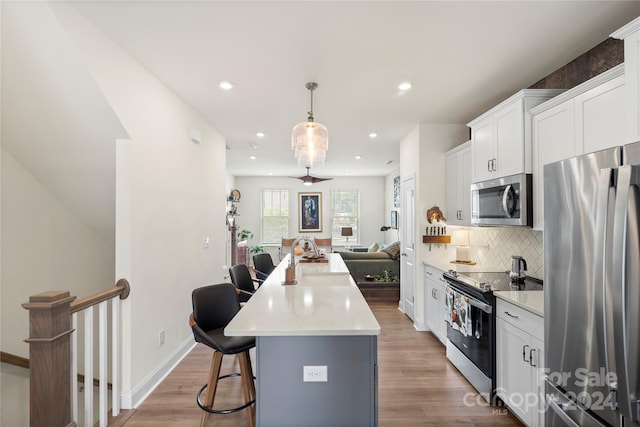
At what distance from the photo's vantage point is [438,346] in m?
3.57

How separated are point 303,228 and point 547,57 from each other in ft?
25.0

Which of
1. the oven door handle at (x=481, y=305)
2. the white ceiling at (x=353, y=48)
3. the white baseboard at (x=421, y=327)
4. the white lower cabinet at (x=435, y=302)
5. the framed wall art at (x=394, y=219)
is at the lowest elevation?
the white baseboard at (x=421, y=327)

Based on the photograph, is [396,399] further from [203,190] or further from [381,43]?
[203,190]

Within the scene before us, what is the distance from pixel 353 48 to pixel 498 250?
2663mm

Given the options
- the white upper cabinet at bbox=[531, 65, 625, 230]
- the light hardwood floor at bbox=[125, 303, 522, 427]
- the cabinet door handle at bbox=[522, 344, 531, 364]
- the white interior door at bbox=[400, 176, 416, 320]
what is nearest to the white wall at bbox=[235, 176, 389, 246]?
the white interior door at bbox=[400, 176, 416, 320]

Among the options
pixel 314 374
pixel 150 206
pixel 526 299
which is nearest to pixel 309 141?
pixel 150 206

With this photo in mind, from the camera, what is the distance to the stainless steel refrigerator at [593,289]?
1198mm

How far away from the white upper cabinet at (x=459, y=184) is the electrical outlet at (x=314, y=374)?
2.66 m

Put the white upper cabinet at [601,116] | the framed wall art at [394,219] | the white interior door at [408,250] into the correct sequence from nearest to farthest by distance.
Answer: the white upper cabinet at [601,116] → the white interior door at [408,250] → the framed wall art at [394,219]

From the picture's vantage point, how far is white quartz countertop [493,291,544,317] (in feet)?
6.40

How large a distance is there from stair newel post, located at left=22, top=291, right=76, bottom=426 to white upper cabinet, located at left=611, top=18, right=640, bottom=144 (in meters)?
3.17

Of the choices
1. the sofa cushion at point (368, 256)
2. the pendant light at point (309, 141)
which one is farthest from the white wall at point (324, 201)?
the pendant light at point (309, 141)

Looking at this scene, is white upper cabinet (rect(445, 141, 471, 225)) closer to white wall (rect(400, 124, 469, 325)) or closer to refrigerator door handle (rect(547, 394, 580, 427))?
white wall (rect(400, 124, 469, 325))

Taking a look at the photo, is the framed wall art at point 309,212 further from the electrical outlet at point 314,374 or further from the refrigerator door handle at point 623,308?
the refrigerator door handle at point 623,308
